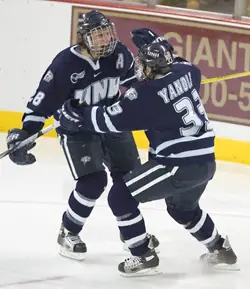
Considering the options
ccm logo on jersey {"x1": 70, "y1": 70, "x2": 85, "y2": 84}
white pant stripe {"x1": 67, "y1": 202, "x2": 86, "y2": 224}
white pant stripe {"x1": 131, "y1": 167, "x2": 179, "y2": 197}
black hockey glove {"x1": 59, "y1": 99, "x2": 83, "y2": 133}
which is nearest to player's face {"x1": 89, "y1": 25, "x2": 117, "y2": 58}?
ccm logo on jersey {"x1": 70, "y1": 70, "x2": 85, "y2": 84}

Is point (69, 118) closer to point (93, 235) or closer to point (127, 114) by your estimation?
point (127, 114)

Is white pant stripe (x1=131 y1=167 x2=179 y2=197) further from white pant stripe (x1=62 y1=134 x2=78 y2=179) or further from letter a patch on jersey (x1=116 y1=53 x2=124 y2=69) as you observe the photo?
letter a patch on jersey (x1=116 y1=53 x2=124 y2=69)

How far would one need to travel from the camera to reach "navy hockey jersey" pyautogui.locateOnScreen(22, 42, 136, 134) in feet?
11.3

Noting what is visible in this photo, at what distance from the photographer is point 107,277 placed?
3434mm

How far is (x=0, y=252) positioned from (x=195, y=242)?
80cm

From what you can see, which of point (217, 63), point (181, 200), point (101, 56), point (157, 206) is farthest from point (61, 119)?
point (217, 63)

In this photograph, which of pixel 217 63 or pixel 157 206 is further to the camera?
pixel 217 63

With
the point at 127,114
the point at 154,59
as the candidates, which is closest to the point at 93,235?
the point at 127,114

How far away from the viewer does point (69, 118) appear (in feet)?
10.8

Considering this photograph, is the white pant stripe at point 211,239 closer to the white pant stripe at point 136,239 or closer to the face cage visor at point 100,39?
the white pant stripe at point 136,239

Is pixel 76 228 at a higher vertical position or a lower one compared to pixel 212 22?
lower

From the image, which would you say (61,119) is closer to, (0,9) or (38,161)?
(38,161)

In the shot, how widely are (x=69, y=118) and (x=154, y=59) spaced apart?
37 cm

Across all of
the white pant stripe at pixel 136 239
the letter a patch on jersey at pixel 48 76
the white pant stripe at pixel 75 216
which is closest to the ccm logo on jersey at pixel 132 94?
the letter a patch on jersey at pixel 48 76
